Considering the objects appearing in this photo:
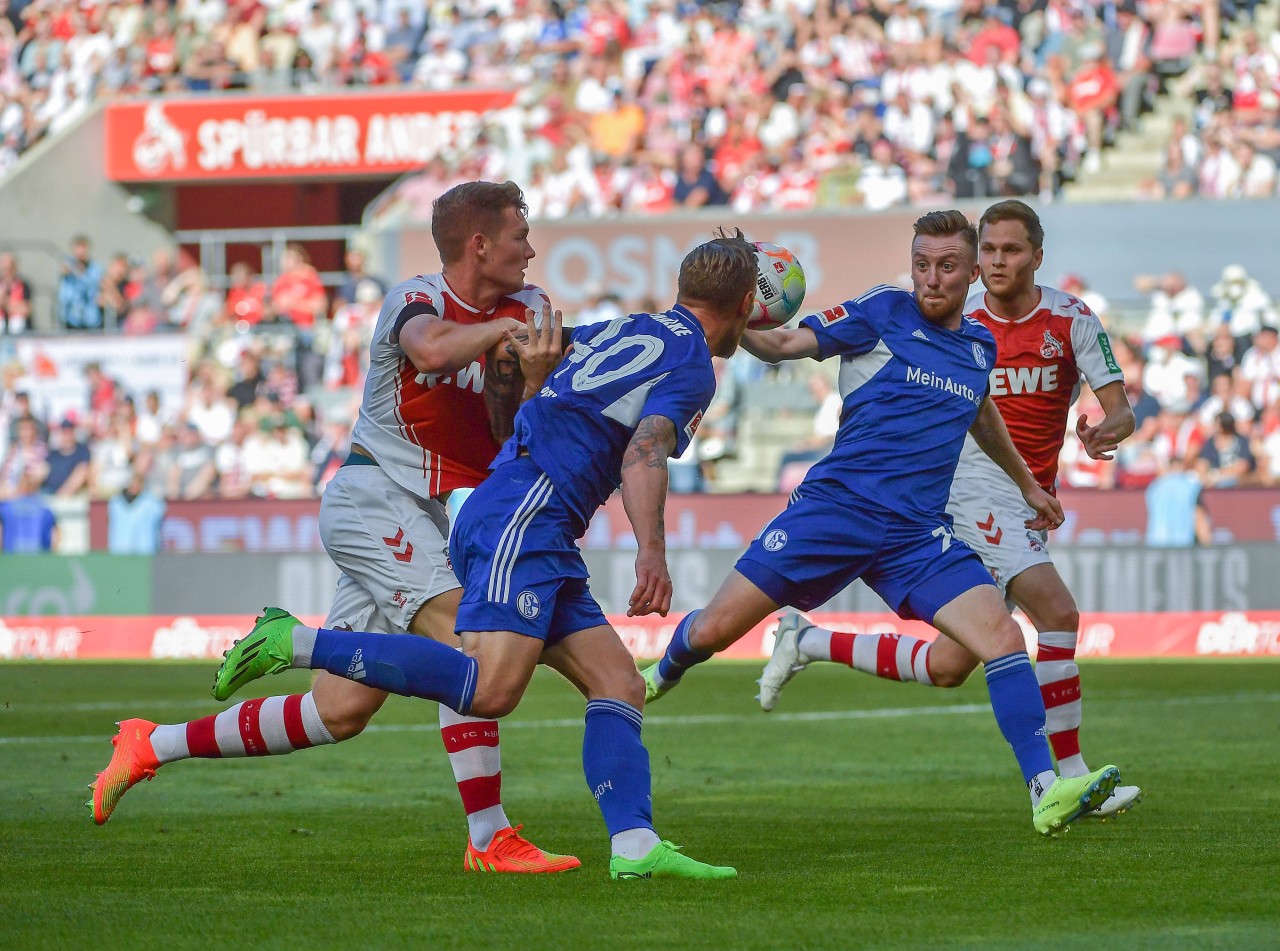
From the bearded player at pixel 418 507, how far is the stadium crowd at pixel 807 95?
51.3ft

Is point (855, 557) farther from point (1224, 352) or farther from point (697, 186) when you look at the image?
point (697, 186)

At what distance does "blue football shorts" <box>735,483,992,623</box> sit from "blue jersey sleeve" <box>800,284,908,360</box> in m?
0.55

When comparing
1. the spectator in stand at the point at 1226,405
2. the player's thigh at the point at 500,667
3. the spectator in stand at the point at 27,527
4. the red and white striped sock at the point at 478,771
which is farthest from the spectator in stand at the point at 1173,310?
the player's thigh at the point at 500,667

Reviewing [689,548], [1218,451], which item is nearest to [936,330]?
[689,548]

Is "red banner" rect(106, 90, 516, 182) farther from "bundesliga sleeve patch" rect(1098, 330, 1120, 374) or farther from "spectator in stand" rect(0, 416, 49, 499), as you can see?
"bundesliga sleeve patch" rect(1098, 330, 1120, 374)

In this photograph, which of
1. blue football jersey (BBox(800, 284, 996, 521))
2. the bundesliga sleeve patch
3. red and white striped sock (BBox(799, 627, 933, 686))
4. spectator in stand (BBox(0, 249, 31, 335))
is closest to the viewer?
blue football jersey (BBox(800, 284, 996, 521))

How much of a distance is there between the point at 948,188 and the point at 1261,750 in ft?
41.3

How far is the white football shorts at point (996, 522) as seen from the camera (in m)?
8.03

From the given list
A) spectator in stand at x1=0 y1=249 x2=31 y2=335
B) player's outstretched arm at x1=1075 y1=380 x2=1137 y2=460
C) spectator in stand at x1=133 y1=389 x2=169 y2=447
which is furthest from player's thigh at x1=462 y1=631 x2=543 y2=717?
spectator in stand at x1=0 y1=249 x2=31 y2=335

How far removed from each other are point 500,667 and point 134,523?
47.2ft

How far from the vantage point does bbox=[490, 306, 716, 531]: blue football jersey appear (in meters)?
5.81

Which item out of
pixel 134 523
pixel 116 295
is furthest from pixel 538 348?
pixel 116 295

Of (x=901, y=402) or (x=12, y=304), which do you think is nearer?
(x=901, y=402)

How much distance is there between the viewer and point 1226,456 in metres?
18.3
